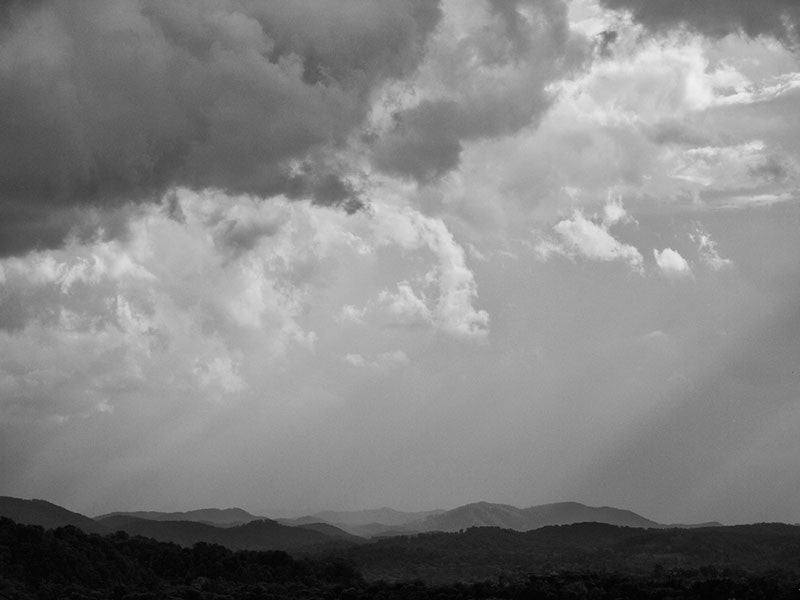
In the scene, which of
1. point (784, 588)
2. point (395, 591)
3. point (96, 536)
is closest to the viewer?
point (784, 588)

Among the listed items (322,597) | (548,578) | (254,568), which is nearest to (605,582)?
(548,578)

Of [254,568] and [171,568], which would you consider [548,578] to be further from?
[171,568]

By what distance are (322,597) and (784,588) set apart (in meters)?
53.7

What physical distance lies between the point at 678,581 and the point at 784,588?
12.9 meters

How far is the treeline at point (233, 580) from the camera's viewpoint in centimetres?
10862

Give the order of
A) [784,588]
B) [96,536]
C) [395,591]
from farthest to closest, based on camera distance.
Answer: [96,536] → [395,591] → [784,588]

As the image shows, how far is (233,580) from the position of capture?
14525 cm

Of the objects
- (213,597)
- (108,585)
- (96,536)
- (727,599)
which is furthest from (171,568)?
(727,599)

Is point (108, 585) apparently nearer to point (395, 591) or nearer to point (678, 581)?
point (395, 591)

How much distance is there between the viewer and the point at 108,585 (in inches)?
5015

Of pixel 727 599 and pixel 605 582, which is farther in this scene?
pixel 605 582

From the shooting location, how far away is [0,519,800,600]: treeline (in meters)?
109

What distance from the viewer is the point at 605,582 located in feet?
382

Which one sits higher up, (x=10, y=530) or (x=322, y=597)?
(x=10, y=530)
